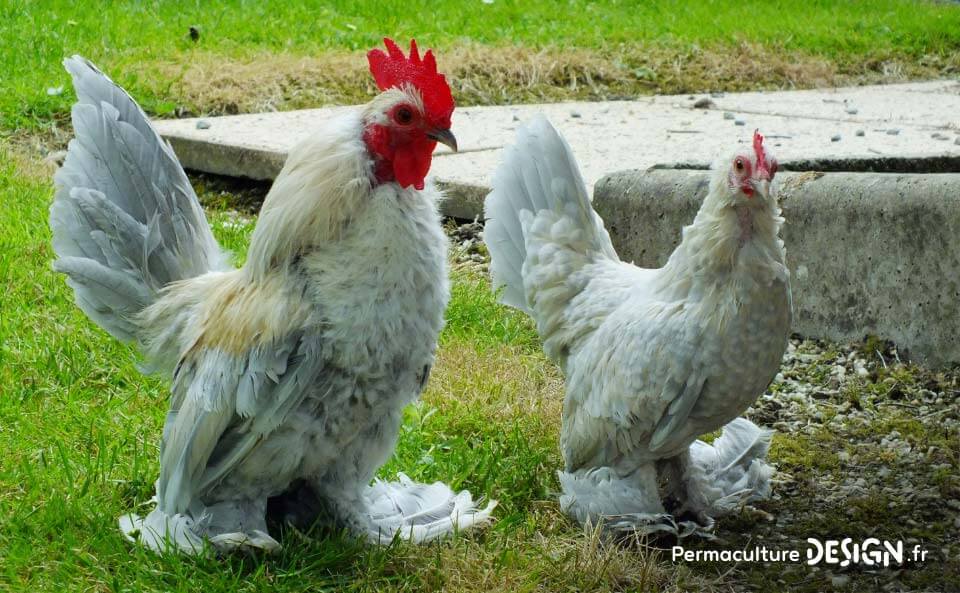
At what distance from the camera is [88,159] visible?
3627 millimetres

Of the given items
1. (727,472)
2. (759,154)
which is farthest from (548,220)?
(727,472)

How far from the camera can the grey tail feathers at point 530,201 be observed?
404 cm

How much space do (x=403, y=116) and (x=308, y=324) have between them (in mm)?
602

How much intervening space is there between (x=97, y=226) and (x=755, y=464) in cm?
223

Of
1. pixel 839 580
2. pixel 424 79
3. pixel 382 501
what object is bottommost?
pixel 839 580

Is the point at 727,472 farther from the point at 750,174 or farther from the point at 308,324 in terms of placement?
the point at 308,324

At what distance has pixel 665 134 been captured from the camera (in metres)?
7.45

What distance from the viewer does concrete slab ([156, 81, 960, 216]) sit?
248 inches

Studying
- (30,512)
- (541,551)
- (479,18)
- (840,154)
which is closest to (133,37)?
(479,18)

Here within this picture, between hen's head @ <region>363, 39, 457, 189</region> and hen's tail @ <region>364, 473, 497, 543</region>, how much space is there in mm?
1059

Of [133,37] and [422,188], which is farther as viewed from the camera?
[133,37]

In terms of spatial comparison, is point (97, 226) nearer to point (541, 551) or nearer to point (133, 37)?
point (541, 551)

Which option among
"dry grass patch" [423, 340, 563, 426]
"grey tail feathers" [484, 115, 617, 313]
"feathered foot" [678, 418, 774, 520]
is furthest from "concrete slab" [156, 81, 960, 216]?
"feathered foot" [678, 418, 774, 520]

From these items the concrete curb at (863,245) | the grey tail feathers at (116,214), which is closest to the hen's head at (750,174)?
the concrete curb at (863,245)
